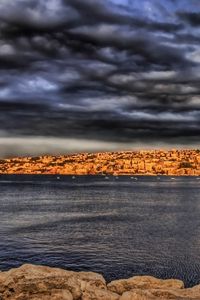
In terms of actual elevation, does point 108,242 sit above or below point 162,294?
below

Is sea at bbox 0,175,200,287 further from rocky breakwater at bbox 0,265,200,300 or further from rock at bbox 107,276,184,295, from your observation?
rocky breakwater at bbox 0,265,200,300

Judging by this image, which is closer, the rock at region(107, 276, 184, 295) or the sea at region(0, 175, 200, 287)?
the rock at region(107, 276, 184, 295)

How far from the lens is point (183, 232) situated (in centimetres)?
7400

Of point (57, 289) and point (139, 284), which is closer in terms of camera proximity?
point (57, 289)

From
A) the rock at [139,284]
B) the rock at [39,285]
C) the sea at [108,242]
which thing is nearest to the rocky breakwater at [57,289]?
the rock at [39,285]

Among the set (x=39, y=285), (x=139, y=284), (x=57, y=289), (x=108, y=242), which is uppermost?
(x=39, y=285)

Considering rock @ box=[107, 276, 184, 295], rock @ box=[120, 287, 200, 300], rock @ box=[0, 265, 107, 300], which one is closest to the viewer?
rock @ box=[0, 265, 107, 300]

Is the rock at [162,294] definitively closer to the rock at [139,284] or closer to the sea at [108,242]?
the rock at [139,284]

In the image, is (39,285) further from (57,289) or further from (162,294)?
(162,294)

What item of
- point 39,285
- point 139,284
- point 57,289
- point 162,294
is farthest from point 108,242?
point 39,285

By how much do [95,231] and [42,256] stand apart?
75.9 feet

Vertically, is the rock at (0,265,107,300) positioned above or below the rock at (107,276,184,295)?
above

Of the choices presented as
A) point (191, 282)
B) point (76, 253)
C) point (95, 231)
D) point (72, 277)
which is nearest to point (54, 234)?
point (95, 231)

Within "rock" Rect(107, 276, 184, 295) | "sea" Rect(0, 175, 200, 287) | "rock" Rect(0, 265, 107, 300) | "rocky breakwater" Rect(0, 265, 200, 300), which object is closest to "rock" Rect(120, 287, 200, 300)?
"rocky breakwater" Rect(0, 265, 200, 300)
